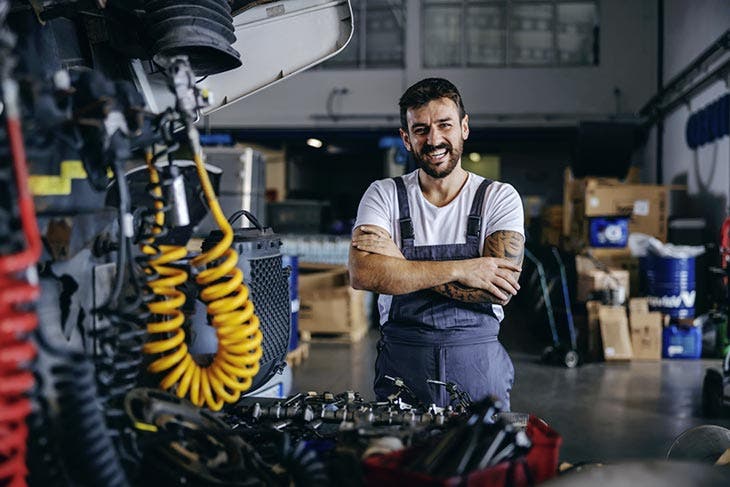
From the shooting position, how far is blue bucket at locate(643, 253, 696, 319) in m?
5.66

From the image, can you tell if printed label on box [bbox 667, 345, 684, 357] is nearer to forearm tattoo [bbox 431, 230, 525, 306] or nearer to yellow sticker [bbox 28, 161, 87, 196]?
forearm tattoo [bbox 431, 230, 525, 306]

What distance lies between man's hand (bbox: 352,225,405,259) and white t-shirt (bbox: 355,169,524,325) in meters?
0.02

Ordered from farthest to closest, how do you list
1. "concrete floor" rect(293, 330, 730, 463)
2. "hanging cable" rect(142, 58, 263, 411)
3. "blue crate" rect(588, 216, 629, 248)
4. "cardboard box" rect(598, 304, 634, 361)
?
1. "blue crate" rect(588, 216, 629, 248)
2. "cardboard box" rect(598, 304, 634, 361)
3. "concrete floor" rect(293, 330, 730, 463)
4. "hanging cable" rect(142, 58, 263, 411)

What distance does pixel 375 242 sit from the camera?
185 cm

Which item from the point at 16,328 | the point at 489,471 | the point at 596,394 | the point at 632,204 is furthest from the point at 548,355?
the point at 16,328

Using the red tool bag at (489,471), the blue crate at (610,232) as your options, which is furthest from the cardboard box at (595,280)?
the red tool bag at (489,471)

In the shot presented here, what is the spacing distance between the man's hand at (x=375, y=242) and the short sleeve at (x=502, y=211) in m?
0.27

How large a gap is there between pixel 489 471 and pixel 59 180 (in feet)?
2.08

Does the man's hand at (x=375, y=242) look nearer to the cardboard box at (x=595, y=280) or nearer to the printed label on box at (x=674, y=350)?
the cardboard box at (x=595, y=280)

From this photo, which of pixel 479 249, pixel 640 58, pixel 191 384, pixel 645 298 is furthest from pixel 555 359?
pixel 640 58

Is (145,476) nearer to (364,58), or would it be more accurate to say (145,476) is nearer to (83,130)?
(83,130)

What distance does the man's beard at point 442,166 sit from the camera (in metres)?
1.85

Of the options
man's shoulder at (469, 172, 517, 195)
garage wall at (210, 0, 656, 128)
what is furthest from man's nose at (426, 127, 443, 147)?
garage wall at (210, 0, 656, 128)

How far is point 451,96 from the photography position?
185 centimetres
